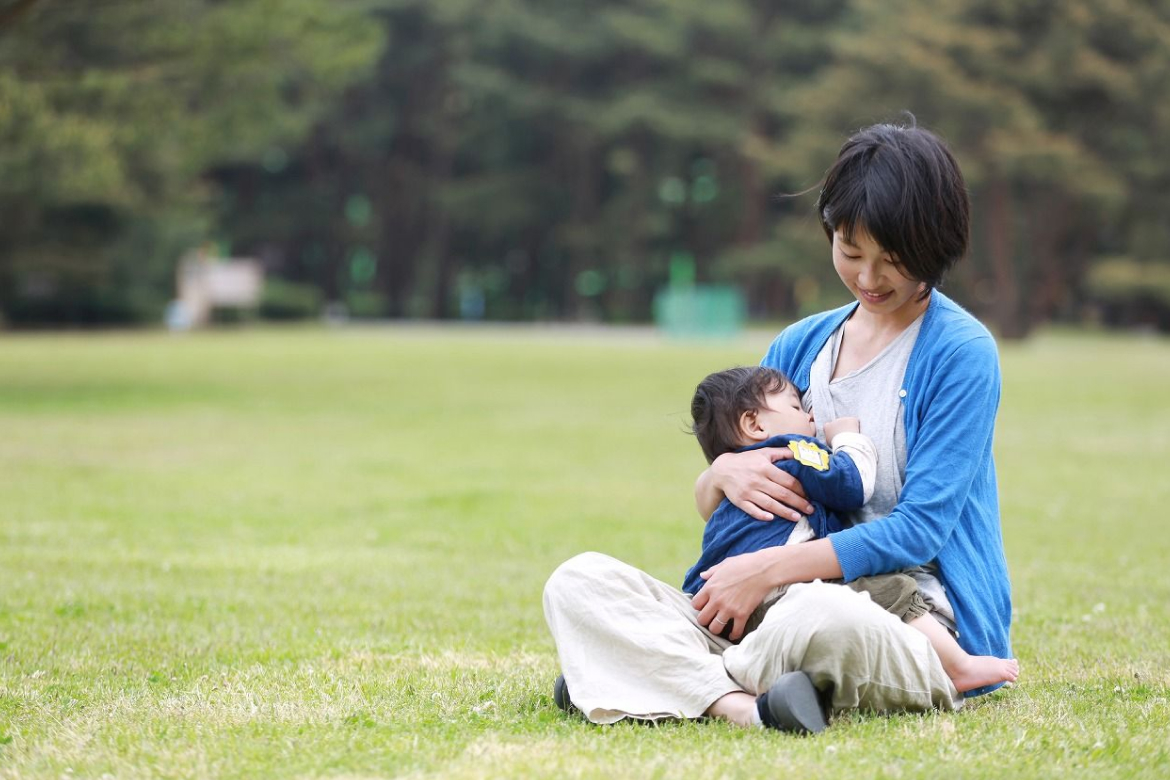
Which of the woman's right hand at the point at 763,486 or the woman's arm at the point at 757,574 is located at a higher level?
the woman's right hand at the point at 763,486

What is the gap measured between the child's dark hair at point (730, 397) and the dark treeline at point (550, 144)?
13.1 metres

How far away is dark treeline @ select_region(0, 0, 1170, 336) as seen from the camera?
18625 mm

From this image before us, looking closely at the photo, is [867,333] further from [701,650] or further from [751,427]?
[701,650]

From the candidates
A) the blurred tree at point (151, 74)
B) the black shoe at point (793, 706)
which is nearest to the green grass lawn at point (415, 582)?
the black shoe at point (793, 706)

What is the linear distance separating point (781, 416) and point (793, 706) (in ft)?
2.53

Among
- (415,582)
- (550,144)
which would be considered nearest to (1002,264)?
(550,144)

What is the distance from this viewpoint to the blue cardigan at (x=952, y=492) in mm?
3666

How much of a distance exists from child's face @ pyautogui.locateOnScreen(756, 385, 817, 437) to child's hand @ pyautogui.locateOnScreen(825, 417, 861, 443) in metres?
0.06

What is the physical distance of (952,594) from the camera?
12.7 ft

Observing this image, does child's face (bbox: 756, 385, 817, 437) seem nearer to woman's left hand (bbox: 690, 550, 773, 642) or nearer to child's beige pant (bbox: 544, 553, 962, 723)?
woman's left hand (bbox: 690, 550, 773, 642)

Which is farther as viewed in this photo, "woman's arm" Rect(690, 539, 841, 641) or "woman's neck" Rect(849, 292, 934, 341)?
"woman's neck" Rect(849, 292, 934, 341)

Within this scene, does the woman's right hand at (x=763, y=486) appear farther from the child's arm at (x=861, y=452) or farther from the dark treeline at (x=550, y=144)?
the dark treeline at (x=550, y=144)

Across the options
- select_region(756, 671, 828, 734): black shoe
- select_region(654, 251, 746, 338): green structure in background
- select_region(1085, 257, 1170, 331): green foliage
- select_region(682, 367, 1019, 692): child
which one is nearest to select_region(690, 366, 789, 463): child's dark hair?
select_region(682, 367, 1019, 692): child

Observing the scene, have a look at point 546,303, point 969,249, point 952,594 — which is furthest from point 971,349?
point 546,303
